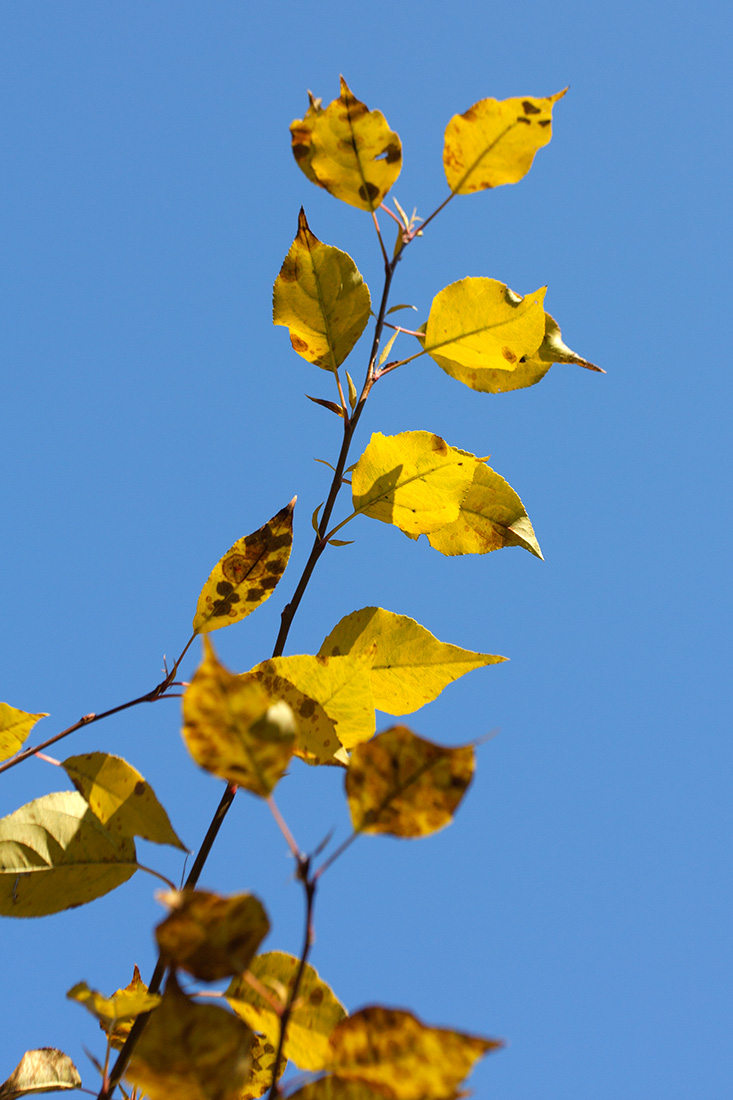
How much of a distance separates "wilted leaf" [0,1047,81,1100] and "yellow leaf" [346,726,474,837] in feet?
1.29

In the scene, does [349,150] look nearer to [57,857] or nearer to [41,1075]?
[57,857]

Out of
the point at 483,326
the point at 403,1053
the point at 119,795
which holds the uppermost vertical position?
the point at 483,326

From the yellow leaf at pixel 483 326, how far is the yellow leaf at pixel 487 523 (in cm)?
11

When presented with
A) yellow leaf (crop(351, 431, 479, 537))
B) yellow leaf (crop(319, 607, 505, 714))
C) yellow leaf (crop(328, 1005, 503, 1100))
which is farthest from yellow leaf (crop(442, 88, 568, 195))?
yellow leaf (crop(328, 1005, 503, 1100))

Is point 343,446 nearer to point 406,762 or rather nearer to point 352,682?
point 352,682

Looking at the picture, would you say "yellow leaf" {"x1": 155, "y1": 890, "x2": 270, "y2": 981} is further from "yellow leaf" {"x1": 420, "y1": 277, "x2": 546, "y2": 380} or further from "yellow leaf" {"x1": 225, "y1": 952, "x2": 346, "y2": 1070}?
"yellow leaf" {"x1": 420, "y1": 277, "x2": 546, "y2": 380}

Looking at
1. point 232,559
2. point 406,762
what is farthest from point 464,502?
point 406,762

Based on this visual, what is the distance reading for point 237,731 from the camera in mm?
408

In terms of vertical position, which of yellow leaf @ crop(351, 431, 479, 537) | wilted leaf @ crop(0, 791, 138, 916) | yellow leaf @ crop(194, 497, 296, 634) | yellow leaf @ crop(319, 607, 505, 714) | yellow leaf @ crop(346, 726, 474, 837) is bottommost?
yellow leaf @ crop(346, 726, 474, 837)

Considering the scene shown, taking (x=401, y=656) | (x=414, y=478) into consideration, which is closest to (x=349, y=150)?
(x=414, y=478)

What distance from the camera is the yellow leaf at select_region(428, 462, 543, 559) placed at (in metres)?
0.78

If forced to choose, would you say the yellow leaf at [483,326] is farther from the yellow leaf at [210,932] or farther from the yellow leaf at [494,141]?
the yellow leaf at [210,932]

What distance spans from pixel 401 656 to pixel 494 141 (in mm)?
476

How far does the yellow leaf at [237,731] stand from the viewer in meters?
0.40
